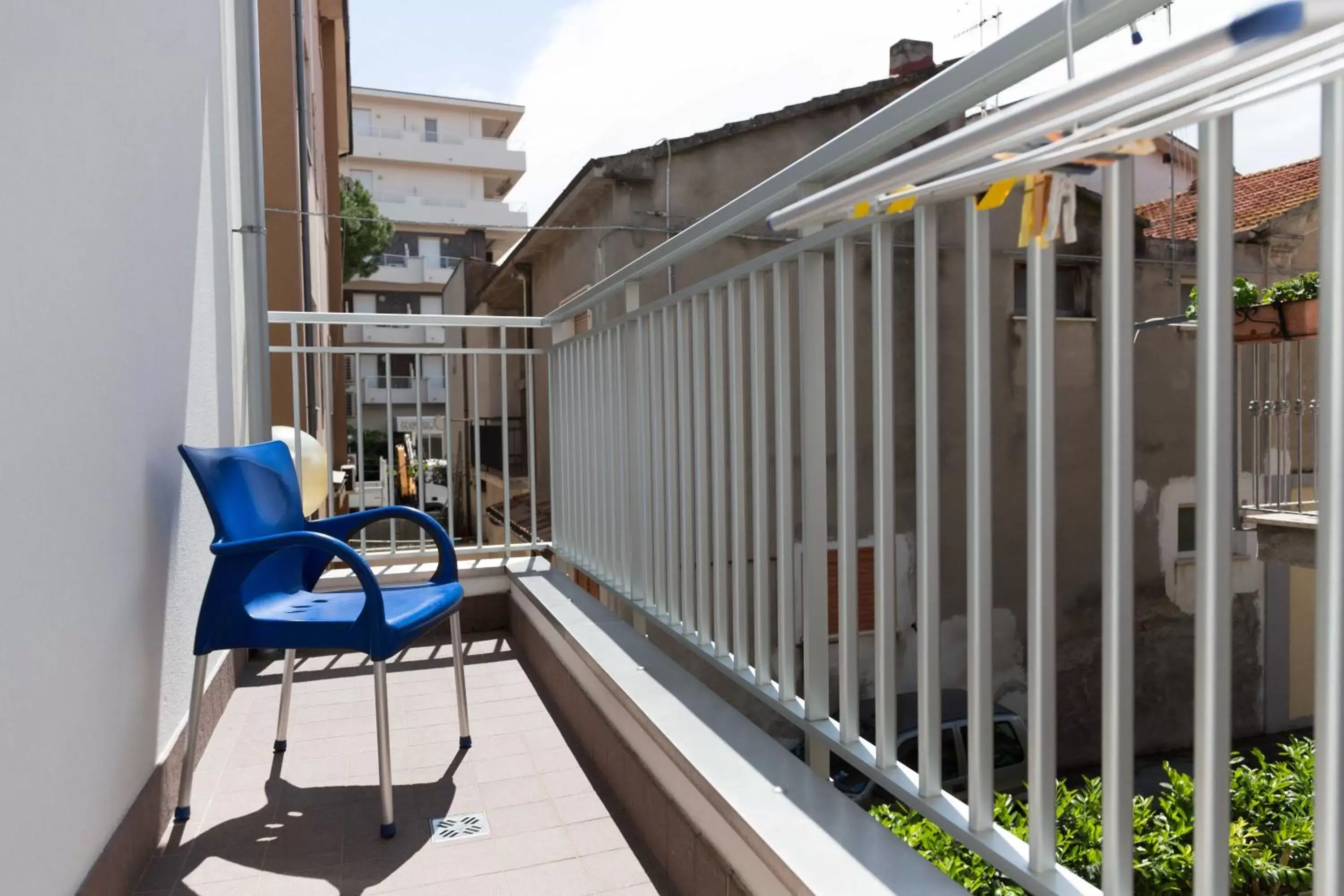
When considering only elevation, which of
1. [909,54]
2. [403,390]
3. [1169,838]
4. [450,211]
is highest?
[450,211]

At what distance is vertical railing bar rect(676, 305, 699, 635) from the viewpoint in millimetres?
2217

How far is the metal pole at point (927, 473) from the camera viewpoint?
124 cm

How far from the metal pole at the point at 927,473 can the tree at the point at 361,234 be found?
20.8 meters

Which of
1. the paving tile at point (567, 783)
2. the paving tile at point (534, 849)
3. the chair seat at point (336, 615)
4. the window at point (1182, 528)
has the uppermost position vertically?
the chair seat at point (336, 615)

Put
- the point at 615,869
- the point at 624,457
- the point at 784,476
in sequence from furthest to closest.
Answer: the point at 624,457 < the point at 615,869 < the point at 784,476

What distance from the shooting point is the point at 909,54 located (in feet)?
35.8

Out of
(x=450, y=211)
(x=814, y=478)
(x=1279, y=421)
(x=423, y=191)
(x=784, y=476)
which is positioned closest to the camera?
(x=814, y=478)

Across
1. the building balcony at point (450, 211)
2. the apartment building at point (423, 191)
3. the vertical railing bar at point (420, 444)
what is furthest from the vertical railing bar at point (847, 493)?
the building balcony at point (450, 211)

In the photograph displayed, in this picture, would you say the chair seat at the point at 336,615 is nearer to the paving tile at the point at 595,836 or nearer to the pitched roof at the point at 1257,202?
the paving tile at the point at 595,836

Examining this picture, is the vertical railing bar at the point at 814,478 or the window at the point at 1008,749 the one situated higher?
the vertical railing bar at the point at 814,478

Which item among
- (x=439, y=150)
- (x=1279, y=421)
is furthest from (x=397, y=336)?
(x=1279, y=421)

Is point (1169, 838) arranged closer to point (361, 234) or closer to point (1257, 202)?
point (1257, 202)

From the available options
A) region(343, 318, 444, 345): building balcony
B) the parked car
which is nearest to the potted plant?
the parked car

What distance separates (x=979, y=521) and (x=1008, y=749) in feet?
18.1
